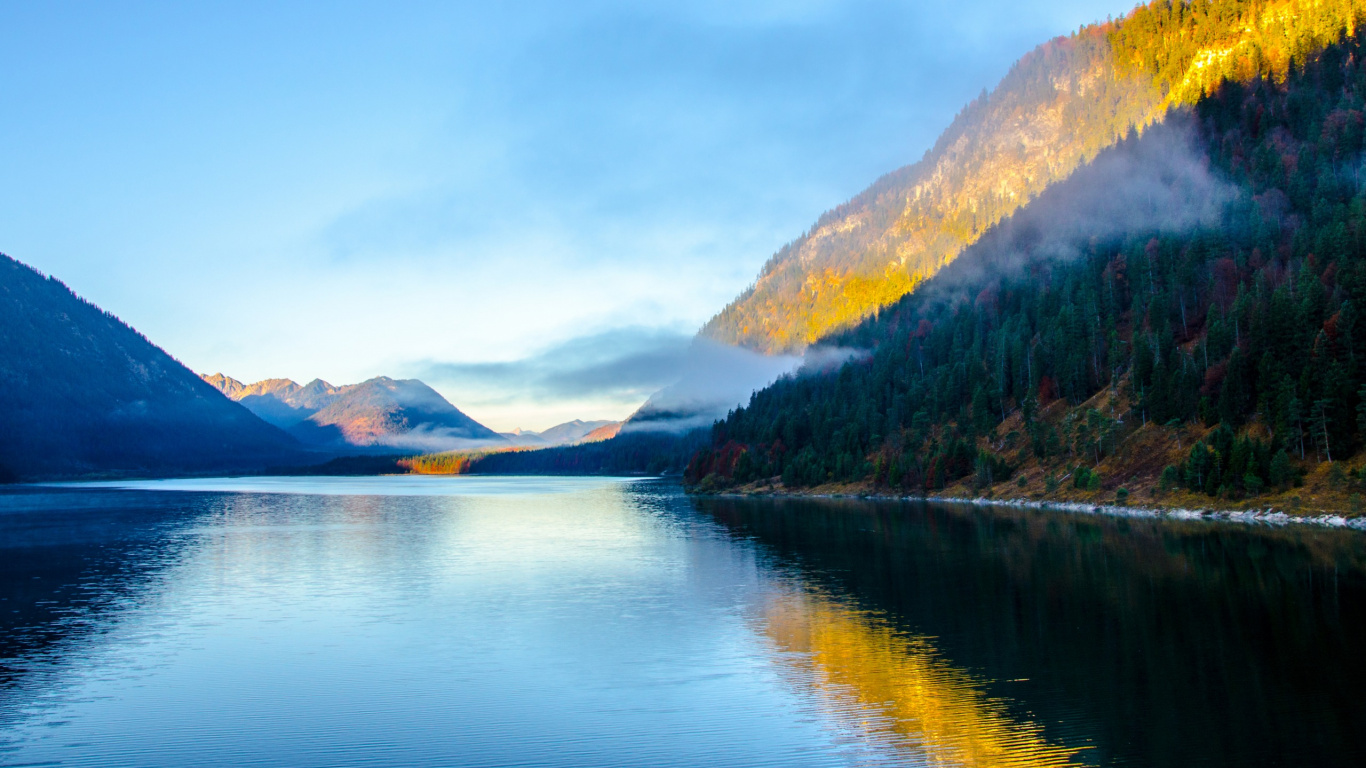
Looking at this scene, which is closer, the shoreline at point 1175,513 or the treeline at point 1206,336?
the shoreline at point 1175,513

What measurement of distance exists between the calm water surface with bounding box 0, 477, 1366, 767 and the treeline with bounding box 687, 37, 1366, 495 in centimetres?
2792

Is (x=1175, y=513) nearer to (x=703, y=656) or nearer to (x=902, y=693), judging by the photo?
(x=703, y=656)

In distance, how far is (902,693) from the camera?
27.3m

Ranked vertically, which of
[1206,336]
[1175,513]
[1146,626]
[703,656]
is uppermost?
[1206,336]

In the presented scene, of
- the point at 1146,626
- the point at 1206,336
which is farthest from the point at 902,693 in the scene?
the point at 1206,336

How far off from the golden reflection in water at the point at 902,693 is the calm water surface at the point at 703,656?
0.14 meters

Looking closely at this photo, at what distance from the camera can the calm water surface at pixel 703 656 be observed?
2262cm

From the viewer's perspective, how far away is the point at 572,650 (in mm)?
35250

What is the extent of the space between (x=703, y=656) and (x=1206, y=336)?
126516 mm

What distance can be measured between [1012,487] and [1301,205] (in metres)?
81.2

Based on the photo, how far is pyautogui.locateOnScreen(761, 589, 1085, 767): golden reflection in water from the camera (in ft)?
71.3

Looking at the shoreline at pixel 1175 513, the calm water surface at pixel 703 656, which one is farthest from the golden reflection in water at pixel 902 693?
the shoreline at pixel 1175 513

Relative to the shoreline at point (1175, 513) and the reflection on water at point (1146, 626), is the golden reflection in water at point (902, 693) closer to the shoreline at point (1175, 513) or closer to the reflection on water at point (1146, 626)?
the reflection on water at point (1146, 626)

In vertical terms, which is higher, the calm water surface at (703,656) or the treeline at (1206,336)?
the treeline at (1206,336)
